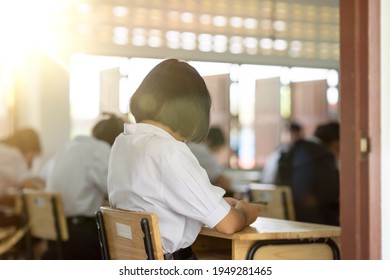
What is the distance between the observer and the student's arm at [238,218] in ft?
7.31

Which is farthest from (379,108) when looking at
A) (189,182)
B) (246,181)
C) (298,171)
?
(246,181)

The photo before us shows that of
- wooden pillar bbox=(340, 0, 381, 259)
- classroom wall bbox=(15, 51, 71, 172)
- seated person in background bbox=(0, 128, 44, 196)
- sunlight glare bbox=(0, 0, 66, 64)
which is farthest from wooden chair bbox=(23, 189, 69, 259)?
classroom wall bbox=(15, 51, 71, 172)

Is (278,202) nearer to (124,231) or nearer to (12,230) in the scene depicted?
(12,230)

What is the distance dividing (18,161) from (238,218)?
10.8 feet

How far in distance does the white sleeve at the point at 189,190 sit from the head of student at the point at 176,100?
16 cm

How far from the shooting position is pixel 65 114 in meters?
6.68

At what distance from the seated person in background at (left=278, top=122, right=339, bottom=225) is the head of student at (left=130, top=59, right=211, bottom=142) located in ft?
7.33

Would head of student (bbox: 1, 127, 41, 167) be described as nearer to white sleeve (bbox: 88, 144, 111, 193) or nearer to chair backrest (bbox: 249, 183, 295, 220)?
white sleeve (bbox: 88, 144, 111, 193)

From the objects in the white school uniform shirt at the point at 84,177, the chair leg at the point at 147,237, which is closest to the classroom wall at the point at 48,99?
the white school uniform shirt at the point at 84,177

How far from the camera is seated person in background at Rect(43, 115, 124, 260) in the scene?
13.3ft

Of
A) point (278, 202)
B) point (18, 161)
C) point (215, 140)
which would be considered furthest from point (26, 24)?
point (278, 202)

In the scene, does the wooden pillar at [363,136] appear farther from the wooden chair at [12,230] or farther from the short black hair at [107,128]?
the wooden chair at [12,230]
